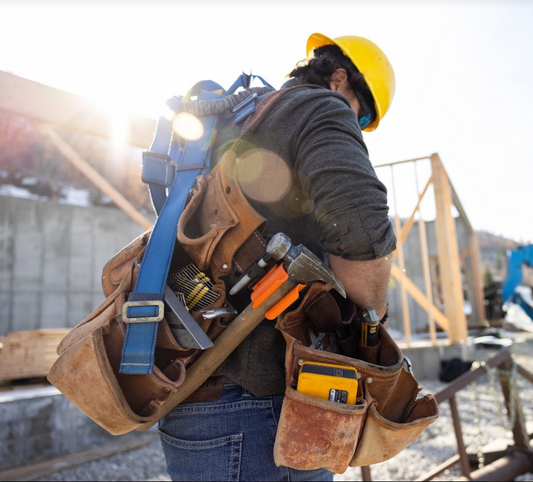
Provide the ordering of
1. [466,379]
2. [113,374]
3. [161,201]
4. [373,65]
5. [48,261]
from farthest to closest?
[48,261] → [466,379] → [373,65] → [161,201] → [113,374]

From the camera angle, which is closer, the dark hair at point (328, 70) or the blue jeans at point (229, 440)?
the blue jeans at point (229, 440)

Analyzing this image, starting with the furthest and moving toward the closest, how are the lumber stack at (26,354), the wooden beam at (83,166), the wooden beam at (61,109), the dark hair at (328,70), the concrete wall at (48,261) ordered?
the concrete wall at (48,261) < the lumber stack at (26,354) < the wooden beam at (83,166) < the wooden beam at (61,109) < the dark hair at (328,70)

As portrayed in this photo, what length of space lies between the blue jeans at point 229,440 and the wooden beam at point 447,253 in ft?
22.0

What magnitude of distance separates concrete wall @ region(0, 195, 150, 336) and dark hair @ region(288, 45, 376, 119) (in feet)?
32.1

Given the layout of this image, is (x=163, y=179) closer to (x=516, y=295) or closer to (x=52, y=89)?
(x=52, y=89)

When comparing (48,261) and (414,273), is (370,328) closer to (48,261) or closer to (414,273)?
(48,261)

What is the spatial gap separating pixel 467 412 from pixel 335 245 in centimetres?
530

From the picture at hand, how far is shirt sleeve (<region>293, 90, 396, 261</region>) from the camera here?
3.50ft

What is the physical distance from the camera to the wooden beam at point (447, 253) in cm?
724

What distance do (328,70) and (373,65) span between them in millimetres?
274

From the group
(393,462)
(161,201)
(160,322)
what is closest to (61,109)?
(161,201)

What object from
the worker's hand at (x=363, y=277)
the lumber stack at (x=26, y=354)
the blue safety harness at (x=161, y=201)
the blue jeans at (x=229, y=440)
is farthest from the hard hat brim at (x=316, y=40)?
the lumber stack at (x=26, y=354)

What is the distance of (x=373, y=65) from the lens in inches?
72.1

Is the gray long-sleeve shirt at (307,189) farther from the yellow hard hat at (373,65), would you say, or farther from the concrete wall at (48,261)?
the concrete wall at (48,261)
